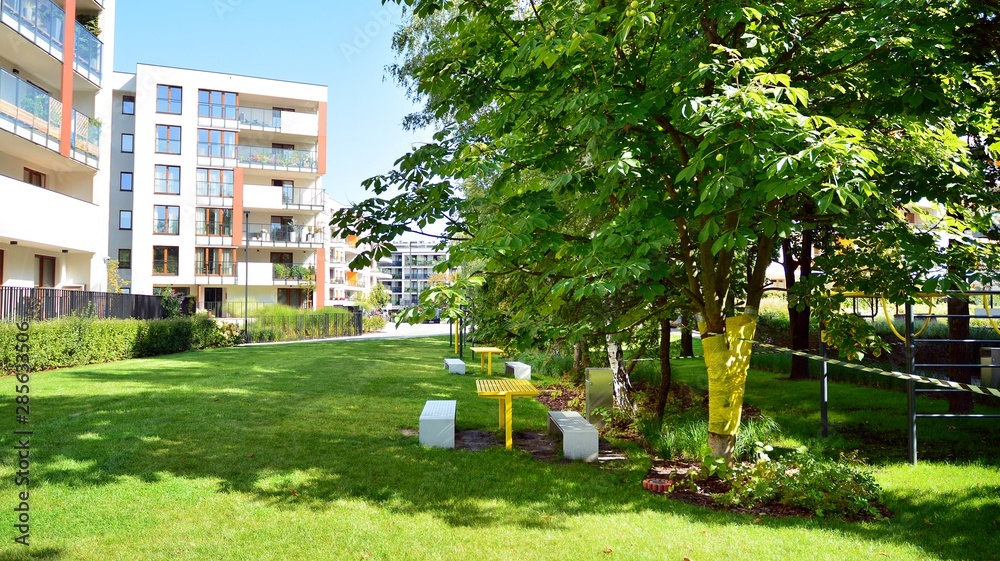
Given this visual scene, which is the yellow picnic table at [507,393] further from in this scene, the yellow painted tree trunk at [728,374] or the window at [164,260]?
the window at [164,260]

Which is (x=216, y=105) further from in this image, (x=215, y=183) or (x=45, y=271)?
(x=45, y=271)

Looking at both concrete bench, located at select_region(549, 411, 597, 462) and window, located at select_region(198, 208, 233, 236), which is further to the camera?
window, located at select_region(198, 208, 233, 236)

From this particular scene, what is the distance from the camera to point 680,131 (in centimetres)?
639

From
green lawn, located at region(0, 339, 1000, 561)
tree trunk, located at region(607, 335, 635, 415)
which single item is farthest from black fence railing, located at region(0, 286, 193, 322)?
tree trunk, located at region(607, 335, 635, 415)

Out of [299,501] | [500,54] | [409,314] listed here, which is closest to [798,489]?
[409,314]

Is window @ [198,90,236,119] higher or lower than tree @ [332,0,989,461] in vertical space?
higher

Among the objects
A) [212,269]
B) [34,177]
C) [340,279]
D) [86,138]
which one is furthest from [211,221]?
[340,279]

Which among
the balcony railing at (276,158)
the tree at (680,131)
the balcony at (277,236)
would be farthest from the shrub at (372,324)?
the tree at (680,131)

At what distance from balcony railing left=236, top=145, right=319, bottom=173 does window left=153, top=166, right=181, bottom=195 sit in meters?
2.90

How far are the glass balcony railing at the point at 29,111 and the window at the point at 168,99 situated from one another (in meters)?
26.7

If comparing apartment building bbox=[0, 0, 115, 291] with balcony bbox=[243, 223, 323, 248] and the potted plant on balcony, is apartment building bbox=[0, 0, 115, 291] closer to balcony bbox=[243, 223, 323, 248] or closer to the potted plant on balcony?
balcony bbox=[243, 223, 323, 248]

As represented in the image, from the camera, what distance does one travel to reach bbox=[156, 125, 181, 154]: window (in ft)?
145

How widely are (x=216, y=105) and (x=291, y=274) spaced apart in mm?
12784

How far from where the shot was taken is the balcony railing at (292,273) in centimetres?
4428
